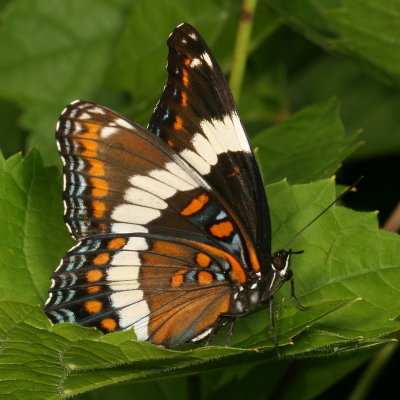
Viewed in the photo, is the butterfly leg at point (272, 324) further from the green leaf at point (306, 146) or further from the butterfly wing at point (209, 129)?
the green leaf at point (306, 146)

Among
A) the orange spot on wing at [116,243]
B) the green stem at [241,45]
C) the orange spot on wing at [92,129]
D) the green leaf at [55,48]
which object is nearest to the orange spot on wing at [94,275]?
the orange spot on wing at [116,243]

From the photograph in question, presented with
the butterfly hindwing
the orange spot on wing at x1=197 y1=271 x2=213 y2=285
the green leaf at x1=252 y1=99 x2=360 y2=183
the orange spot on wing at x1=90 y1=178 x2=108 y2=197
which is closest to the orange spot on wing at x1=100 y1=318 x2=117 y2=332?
the butterfly hindwing

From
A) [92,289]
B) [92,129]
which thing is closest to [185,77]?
[92,129]

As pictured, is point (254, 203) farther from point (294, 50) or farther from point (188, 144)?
point (294, 50)

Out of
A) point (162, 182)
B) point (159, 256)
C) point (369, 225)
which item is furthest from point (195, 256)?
point (369, 225)

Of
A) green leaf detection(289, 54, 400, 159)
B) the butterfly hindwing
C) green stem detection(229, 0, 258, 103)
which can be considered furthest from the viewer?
green leaf detection(289, 54, 400, 159)

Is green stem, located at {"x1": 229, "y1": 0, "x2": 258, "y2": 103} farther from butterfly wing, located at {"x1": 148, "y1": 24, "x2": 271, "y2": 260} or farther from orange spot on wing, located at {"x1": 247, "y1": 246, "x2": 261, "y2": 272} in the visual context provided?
orange spot on wing, located at {"x1": 247, "y1": 246, "x2": 261, "y2": 272}
